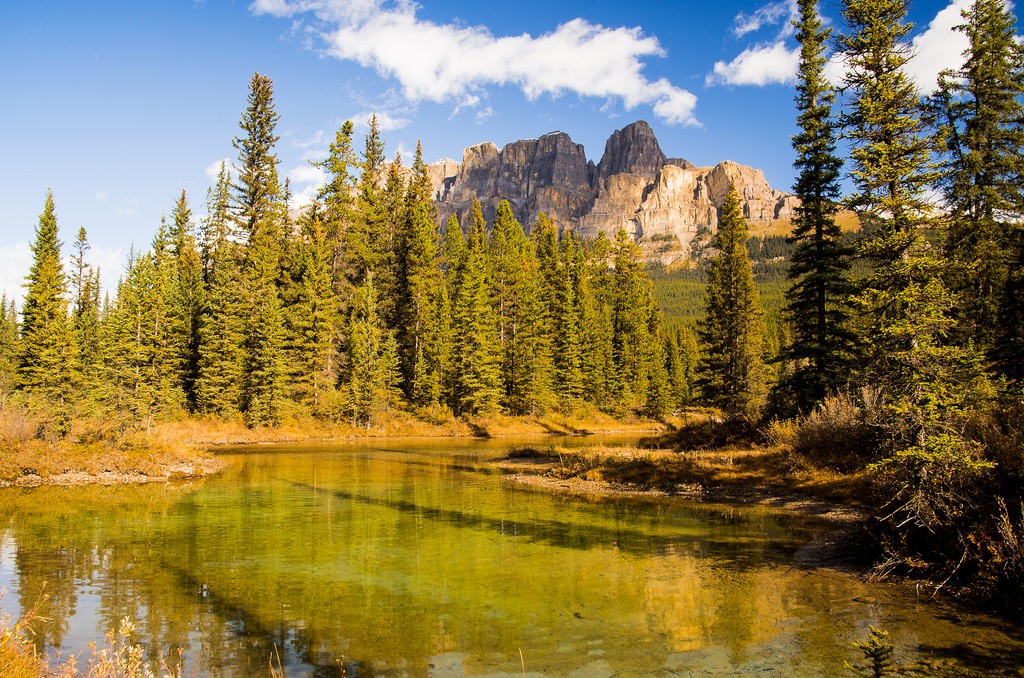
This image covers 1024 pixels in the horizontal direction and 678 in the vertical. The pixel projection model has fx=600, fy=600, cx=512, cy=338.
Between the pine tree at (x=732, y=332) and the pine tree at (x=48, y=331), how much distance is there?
42750 mm

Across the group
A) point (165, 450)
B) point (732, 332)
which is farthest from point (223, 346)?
point (732, 332)

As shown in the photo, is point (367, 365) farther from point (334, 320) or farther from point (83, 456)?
point (83, 456)

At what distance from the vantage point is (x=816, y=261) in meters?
29.2

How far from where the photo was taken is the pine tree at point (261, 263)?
50.1m

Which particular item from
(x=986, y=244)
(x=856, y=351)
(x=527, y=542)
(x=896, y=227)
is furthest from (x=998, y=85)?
(x=527, y=542)

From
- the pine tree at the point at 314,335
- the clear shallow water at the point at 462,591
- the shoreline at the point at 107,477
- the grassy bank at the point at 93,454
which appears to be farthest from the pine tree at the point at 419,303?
the clear shallow water at the point at 462,591

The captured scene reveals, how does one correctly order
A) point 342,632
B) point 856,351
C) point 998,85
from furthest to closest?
point 998,85 < point 856,351 < point 342,632

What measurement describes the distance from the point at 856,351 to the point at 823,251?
596 cm

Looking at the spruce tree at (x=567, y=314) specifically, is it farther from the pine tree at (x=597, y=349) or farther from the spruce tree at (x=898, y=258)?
the spruce tree at (x=898, y=258)

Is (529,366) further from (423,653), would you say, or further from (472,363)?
(423,653)

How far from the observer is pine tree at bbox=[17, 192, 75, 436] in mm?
41688

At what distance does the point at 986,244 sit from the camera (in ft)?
80.5

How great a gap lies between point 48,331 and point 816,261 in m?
51.3

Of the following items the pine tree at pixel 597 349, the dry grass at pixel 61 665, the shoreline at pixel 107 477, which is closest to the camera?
the dry grass at pixel 61 665
